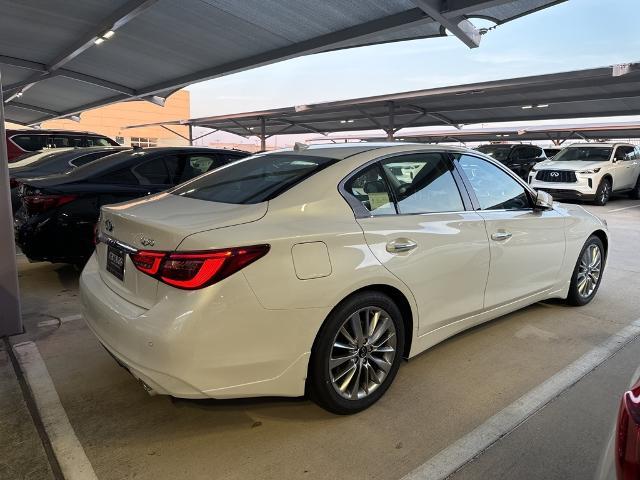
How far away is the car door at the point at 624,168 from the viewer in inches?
549

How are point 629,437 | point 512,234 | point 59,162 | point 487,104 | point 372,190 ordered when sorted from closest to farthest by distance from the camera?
point 629,437
point 372,190
point 512,234
point 59,162
point 487,104

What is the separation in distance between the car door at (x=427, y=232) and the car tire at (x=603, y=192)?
1184 centimetres

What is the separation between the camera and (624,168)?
14.3 metres

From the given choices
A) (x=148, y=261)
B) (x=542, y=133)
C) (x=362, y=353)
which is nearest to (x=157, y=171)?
(x=148, y=261)

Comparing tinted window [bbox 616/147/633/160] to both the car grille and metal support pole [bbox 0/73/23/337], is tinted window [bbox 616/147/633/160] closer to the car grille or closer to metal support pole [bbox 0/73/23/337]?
the car grille

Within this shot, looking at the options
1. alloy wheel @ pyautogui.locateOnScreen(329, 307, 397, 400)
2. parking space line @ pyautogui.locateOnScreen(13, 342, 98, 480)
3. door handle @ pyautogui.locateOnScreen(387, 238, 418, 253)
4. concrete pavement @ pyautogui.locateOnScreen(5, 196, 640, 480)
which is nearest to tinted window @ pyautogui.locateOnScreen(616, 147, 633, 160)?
concrete pavement @ pyautogui.locateOnScreen(5, 196, 640, 480)

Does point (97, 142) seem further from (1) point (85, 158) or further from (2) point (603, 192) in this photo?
(2) point (603, 192)

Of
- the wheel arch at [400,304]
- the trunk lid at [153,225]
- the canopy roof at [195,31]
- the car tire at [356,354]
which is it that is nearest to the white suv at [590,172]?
the canopy roof at [195,31]

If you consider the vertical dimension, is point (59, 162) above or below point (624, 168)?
below

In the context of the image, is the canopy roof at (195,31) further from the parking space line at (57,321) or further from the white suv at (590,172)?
the parking space line at (57,321)

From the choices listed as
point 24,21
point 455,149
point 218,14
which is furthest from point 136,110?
point 455,149

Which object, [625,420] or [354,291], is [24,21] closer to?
[354,291]

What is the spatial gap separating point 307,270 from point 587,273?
3537mm

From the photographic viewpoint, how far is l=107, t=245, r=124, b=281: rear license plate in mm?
2676
